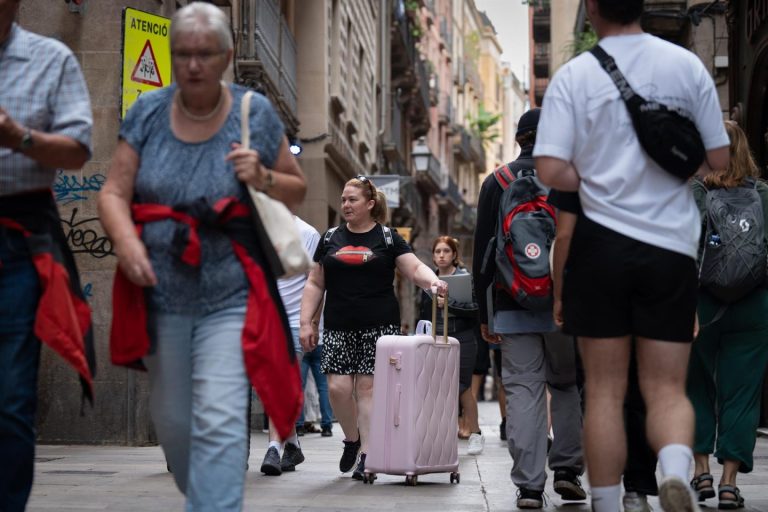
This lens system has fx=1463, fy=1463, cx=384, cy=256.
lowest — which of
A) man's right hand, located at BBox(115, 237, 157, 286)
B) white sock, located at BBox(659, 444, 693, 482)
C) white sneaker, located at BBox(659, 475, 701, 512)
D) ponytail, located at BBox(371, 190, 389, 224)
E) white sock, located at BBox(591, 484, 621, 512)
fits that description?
white sock, located at BBox(591, 484, 621, 512)

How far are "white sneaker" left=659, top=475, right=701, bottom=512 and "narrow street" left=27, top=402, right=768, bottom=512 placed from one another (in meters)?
2.37

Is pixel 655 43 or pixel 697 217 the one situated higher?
pixel 655 43

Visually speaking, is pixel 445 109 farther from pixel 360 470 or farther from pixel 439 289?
pixel 439 289

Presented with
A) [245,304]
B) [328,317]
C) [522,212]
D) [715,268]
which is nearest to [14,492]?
[245,304]

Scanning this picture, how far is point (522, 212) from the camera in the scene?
24.2 ft

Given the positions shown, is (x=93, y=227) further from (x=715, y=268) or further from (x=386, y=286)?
(x=715, y=268)

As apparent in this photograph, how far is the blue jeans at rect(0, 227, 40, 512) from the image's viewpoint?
175 inches

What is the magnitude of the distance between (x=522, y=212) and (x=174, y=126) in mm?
2976

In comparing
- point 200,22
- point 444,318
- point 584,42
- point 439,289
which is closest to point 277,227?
Result: point 200,22

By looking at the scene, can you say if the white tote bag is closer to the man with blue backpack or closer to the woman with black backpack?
the man with blue backpack

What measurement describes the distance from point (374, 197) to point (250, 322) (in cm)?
489

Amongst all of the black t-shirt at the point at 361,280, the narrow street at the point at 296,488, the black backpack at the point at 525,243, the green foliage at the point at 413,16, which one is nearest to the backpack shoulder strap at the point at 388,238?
the black t-shirt at the point at 361,280

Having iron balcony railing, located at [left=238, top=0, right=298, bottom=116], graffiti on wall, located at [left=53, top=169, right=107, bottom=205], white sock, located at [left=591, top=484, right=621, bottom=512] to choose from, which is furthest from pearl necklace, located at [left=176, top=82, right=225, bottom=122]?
iron balcony railing, located at [left=238, top=0, right=298, bottom=116]

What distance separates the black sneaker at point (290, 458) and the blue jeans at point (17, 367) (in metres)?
5.17
